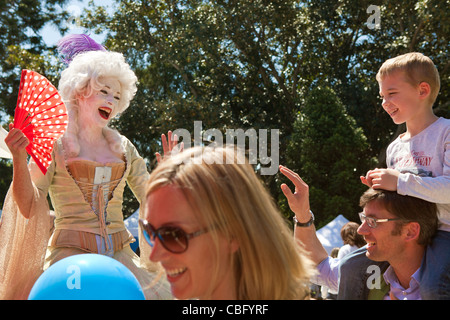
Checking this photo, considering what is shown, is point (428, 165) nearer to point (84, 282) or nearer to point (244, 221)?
point (244, 221)

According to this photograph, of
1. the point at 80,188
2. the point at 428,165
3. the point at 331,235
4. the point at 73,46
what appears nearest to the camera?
the point at 428,165

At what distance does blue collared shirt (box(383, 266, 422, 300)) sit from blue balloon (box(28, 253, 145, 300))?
1.12 meters

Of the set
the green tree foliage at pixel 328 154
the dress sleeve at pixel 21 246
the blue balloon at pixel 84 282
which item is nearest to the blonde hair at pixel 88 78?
the dress sleeve at pixel 21 246

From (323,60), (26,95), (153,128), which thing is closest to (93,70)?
(26,95)

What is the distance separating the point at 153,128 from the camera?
15.2m

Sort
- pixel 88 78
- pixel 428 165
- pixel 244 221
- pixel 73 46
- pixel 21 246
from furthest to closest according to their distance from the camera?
pixel 73 46, pixel 88 78, pixel 21 246, pixel 428 165, pixel 244 221

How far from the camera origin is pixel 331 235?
33.2 ft

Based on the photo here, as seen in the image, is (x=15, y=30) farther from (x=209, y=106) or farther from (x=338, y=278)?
(x=338, y=278)

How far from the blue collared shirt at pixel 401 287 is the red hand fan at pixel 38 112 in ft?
5.60

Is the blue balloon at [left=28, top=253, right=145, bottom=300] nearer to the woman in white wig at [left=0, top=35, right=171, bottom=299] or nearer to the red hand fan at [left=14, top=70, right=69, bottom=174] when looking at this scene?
the woman in white wig at [left=0, top=35, right=171, bottom=299]

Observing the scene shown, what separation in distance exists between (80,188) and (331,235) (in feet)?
25.1

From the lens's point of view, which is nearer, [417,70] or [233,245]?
[233,245]

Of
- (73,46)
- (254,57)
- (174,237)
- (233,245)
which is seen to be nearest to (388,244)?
(233,245)

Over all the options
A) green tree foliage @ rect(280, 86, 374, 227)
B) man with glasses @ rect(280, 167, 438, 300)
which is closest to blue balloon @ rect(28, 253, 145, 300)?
man with glasses @ rect(280, 167, 438, 300)
